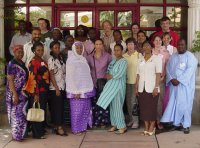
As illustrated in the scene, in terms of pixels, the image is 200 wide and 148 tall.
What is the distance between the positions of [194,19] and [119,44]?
1.74 m

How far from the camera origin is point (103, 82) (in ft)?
24.1

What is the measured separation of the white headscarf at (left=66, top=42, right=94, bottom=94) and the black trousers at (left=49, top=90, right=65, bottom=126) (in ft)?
0.70

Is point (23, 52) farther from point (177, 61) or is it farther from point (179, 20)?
point (179, 20)

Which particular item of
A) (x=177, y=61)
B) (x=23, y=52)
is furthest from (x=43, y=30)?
(x=177, y=61)

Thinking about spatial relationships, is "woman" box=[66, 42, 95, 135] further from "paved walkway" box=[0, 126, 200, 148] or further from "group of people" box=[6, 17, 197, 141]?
"paved walkway" box=[0, 126, 200, 148]

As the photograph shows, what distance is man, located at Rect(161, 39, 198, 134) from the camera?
7168 mm

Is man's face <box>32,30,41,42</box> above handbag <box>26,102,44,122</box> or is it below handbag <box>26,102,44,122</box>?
above

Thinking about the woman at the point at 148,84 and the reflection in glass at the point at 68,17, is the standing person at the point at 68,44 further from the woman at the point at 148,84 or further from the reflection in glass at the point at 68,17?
the reflection in glass at the point at 68,17

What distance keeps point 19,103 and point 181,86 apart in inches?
106

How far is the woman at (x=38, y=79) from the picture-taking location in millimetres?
6766

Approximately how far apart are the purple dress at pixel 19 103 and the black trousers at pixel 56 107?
0.49 meters

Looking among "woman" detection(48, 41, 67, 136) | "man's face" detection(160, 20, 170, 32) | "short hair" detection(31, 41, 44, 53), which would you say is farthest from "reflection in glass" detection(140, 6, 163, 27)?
"short hair" detection(31, 41, 44, 53)

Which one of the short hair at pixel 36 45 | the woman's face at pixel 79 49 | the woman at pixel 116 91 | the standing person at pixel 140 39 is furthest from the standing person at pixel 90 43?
the short hair at pixel 36 45

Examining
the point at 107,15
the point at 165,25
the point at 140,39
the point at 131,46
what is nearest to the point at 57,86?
the point at 131,46
